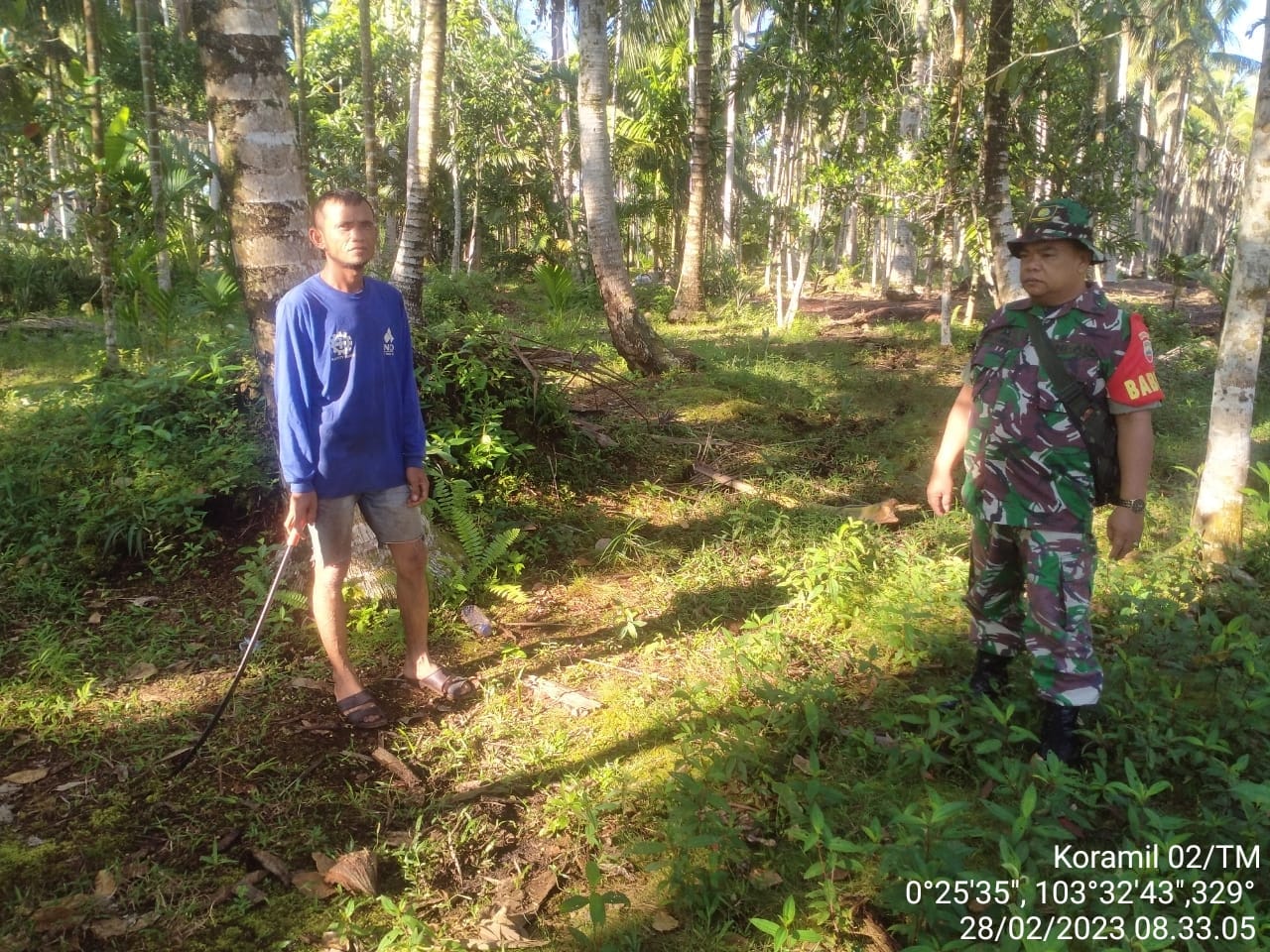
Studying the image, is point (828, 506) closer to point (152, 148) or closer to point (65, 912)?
point (65, 912)

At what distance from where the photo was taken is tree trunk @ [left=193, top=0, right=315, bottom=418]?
12.6 ft

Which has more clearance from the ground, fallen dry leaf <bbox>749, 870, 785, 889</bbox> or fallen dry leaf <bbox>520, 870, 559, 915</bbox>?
fallen dry leaf <bbox>749, 870, 785, 889</bbox>

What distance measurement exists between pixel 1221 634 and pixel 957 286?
54.7 feet

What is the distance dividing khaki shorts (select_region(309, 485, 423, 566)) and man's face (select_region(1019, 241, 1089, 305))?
2457 mm

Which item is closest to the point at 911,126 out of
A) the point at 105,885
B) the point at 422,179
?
the point at 422,179

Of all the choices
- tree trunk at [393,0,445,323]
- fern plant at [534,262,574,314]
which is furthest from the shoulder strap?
fern plant at [534,262,574,314]

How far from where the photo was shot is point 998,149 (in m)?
8.61

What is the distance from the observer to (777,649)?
145 inches

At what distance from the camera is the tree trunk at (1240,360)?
14.1 ft

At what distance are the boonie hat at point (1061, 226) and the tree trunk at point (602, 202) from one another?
6.67 metres

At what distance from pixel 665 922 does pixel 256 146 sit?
12.2 feet

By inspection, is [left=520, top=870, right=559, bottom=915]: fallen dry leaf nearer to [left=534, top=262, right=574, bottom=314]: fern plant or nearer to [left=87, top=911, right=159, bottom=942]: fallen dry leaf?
[left=87, top=911, right=159, bottom=942]: fallen dry leaf

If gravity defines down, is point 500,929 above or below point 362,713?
below

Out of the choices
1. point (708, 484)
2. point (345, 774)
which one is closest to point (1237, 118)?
point (708, 484)
